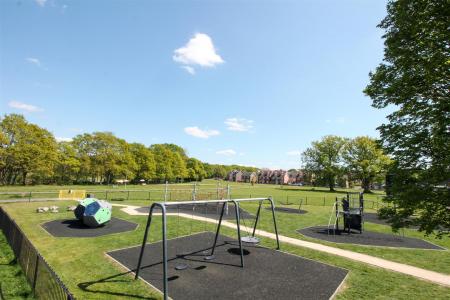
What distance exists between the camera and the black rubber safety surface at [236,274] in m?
7.99

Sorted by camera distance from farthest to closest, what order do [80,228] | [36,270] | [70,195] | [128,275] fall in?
1. [70,195]
2. [80,228]
3. [128,275]
4. [36,270]

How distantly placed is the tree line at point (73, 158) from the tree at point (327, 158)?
4669 cm

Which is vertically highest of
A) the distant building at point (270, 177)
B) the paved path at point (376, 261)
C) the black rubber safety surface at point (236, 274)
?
the distant building at point (270, 177)

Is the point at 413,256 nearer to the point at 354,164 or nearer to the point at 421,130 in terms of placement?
the point at 421,130

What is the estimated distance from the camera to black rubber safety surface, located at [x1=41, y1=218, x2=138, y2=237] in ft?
47.1

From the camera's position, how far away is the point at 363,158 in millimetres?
66188

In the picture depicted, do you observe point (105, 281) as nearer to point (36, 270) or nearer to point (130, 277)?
point (130, 277)

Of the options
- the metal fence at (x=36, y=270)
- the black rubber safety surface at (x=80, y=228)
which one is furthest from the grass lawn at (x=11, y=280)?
the black rubber safety surface at (x=80, y=228)

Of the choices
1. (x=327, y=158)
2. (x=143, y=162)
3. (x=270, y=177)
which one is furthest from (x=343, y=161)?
(x=270, y=177)

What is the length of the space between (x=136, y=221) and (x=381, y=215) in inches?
593

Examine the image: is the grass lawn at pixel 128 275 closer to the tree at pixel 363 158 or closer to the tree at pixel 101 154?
the tree at pixel 101 154

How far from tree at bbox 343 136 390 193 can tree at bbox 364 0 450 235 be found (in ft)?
198

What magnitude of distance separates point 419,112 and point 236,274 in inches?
337

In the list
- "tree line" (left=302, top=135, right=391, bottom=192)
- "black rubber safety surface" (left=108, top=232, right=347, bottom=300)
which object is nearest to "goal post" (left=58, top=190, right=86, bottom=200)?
"black rubber safety surface" (left=108, top=232, right=347, bottom=300)
